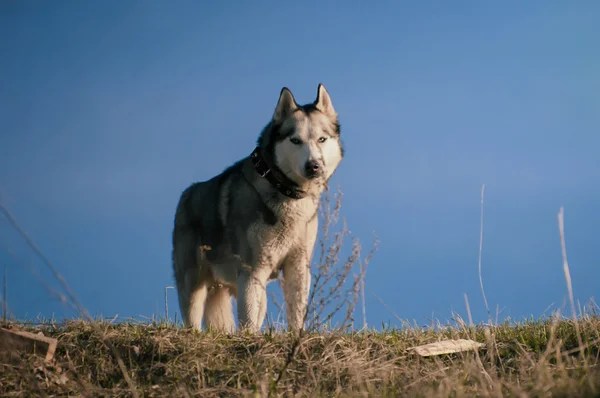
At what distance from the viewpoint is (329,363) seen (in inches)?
198

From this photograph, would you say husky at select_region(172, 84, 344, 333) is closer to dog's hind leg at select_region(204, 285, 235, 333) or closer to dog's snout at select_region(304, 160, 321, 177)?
dog's snout at select_region(304, 160, 321, 177)

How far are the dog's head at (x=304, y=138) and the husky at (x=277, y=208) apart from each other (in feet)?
0.04

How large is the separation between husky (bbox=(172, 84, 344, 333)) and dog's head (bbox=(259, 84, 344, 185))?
1 centimetres

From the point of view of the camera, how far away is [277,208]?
24.6 ft

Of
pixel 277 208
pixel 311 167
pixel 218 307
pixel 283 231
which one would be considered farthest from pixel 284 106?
pixel 218 307

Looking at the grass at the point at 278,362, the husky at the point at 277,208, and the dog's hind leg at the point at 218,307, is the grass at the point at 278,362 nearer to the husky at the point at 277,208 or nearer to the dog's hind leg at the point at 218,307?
the husky at the point at 277,208

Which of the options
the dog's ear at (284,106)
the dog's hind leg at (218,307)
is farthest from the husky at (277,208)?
the dog's hind leg at (218,307)

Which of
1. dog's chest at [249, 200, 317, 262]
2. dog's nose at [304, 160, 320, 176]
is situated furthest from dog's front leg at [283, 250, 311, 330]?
dog's nose at [304, 160, 320, 176]

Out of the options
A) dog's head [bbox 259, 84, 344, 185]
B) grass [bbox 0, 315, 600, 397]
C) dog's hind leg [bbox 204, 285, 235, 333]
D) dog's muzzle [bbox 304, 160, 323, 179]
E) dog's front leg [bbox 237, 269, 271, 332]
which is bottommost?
grass [bbox 0, 315, 600, 397]

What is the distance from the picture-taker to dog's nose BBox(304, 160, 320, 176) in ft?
22.9

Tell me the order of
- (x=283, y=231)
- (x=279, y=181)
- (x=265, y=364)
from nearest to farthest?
(x=265, y=364) → (x=283, y=231) → (x=279, y=181)

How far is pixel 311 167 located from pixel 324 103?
1232 millimetres

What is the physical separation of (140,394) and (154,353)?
2.24ft

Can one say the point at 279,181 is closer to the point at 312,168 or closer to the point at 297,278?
the point at 312,168
